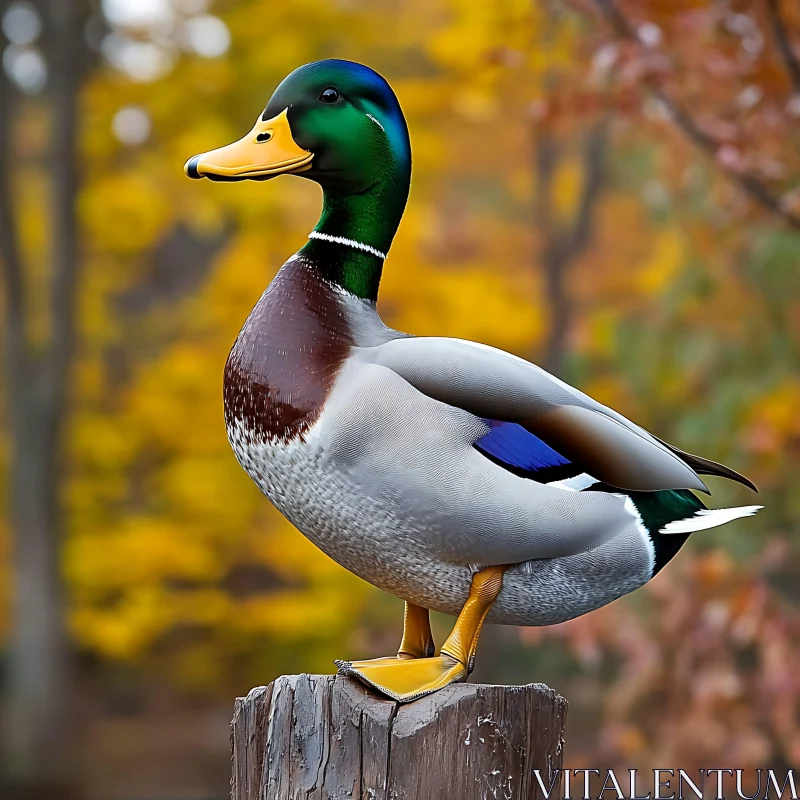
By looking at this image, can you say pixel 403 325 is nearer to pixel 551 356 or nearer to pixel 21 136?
pixel 551 356

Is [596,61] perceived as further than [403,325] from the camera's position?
No

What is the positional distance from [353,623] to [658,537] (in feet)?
26.8

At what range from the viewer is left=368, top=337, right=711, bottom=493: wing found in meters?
2.14

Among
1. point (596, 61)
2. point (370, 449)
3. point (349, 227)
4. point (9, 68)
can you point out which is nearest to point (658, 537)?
point (370, 449)

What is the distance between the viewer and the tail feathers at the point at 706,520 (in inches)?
87.4

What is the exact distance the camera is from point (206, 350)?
1004 cm

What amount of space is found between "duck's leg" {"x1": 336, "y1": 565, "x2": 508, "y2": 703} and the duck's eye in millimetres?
915

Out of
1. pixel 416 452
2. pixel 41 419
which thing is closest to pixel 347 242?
pixel 416 452

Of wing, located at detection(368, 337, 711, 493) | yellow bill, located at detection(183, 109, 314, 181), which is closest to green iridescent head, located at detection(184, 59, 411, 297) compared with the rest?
yellow bill, located at detection(183, 109, 314, 181)

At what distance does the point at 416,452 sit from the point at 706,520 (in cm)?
57

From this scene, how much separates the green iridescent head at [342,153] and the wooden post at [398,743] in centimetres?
78

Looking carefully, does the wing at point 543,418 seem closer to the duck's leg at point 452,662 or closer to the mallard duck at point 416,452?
the mallard duck at point 416,452

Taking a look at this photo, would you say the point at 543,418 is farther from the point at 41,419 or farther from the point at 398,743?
the point at 41,419

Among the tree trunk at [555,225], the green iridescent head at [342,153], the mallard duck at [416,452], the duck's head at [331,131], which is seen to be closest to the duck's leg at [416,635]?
the mallard duck at [416,452]
